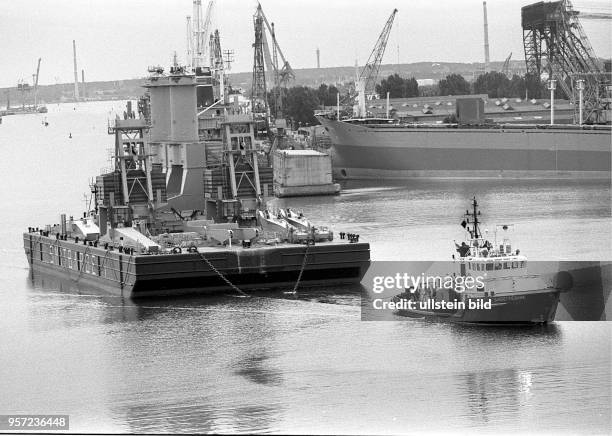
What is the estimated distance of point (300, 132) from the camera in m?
51.2

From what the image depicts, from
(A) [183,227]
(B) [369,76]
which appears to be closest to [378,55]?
(B) [369,76]

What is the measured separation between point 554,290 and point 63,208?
16908 millimetres

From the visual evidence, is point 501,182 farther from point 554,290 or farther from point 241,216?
point 554,290

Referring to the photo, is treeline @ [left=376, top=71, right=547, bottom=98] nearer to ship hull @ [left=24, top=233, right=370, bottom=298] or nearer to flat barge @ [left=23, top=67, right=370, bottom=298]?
flat barge @ [left=23, top=67, right=370, bottom=298]

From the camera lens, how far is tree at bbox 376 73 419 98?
57094 mm

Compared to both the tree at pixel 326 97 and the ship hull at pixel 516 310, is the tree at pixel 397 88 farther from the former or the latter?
the ship hull at pixel 516 310

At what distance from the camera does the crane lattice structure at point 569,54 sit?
4712cm

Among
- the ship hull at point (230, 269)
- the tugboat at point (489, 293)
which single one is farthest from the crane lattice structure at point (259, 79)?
the tugboat at point (489, 293)

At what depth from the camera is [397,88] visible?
57.3 metres

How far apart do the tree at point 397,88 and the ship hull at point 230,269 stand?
37105 millimetres

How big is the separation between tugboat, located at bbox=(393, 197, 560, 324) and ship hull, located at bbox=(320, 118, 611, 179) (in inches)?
1048

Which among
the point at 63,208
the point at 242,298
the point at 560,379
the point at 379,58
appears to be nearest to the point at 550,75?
the point at 379,58

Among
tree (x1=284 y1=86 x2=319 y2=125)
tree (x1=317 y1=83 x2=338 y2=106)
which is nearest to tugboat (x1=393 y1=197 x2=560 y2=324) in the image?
tree (x1=284 y1=86 x2=319 y2=125)

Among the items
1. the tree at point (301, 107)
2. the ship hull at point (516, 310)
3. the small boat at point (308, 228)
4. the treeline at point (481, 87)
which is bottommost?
the ship hull at point (516, 310)
